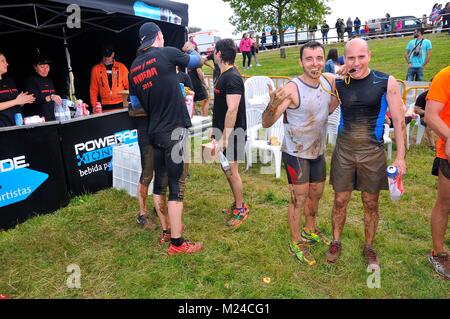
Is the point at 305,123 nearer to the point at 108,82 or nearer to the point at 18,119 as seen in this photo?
the point at 18,119

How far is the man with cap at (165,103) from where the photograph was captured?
122 inches

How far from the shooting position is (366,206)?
3059 millimetres

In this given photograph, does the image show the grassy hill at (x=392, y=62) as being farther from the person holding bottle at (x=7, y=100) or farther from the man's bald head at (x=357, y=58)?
the person holding bottle at (x=7, y=100)

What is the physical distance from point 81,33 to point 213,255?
565cm

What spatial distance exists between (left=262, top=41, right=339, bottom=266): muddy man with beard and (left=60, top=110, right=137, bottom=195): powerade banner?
286 centimetres

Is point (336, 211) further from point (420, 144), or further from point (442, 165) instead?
point (420, 144)

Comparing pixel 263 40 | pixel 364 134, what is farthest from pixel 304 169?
pixel 263 40

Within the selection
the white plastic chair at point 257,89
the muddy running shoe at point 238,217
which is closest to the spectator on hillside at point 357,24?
the white plastic chair at point 257,89

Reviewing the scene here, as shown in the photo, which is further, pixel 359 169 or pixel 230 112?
pixel 230 112

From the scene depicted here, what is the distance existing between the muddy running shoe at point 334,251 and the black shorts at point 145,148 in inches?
81.5

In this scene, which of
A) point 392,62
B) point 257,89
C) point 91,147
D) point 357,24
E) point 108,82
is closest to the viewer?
point 91,147

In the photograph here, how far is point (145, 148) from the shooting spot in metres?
3.75

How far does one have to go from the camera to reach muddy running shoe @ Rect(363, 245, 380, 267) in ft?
10.3

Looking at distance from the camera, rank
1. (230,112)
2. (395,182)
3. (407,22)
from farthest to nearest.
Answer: (407,22) → (230,112) → (395,182)
